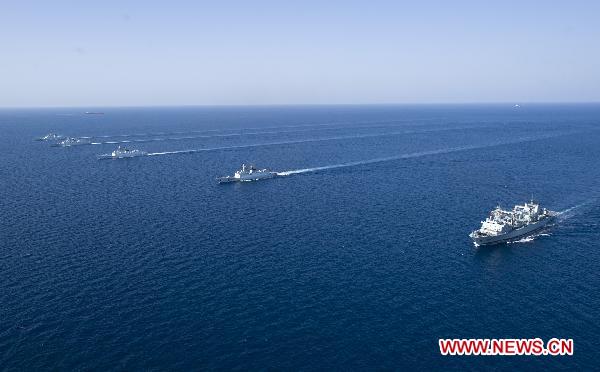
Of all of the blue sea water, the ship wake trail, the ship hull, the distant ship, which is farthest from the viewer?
the ship wake trail

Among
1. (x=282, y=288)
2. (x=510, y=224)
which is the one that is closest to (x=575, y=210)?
(x=510, y=224)

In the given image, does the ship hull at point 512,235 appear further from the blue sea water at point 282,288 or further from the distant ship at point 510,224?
the blue sea water at point 282,288

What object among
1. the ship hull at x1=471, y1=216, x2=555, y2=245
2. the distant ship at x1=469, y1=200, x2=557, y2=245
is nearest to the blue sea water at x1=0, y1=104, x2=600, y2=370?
the ship hull at x1=471, y1=216, x2=555, y2=245

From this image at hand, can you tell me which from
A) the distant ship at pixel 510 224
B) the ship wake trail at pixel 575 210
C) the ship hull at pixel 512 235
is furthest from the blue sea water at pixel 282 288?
the distant ship at pixel 510 224

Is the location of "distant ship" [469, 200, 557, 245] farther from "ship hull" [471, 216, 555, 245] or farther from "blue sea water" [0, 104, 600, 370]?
"blue sea water" [0, 104, 600, 370]

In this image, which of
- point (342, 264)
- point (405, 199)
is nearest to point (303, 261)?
point (342, 264)

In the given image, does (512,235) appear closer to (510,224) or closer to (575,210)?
(510,224)

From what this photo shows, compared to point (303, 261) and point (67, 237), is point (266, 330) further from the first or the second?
point (67, 237)

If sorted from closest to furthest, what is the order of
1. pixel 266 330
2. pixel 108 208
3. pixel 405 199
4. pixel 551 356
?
pixel 551 356 < pixel 266 330 < pixel 108 208 < pixel 405 199
